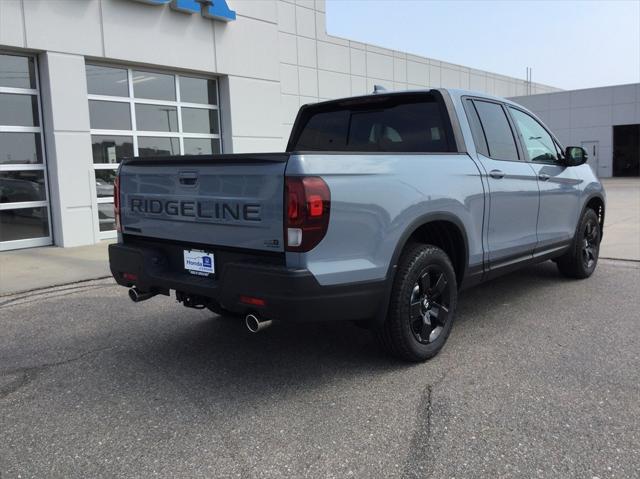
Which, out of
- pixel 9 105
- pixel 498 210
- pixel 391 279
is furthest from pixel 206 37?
pixel 391 279

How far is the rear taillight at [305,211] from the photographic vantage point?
300cm

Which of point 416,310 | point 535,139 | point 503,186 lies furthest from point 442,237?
point 535,139

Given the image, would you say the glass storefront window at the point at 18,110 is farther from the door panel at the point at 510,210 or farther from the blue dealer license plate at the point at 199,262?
the door panel at the point at 510,210

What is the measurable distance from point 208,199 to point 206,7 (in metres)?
9.11

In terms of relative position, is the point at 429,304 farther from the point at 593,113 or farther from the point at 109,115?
the point at 593,113

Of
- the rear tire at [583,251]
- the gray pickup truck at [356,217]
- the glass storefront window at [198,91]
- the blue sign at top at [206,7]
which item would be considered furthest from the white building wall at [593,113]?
the gray pickup truck at [356,217]

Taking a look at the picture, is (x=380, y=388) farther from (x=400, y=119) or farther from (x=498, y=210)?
(x=400, y=119)

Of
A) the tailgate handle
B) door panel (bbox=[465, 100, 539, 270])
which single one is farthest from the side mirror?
the tailgate handle

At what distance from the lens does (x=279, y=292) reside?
119 inches

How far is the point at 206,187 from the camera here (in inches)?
136

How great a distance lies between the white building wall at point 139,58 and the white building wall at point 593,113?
19567 millimetres

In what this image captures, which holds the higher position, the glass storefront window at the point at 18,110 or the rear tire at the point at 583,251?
the glass storefront window at the point at 18,110

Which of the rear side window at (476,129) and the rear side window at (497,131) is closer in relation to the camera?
the rear side window at (476,129)

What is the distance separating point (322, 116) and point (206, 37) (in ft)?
25.0
